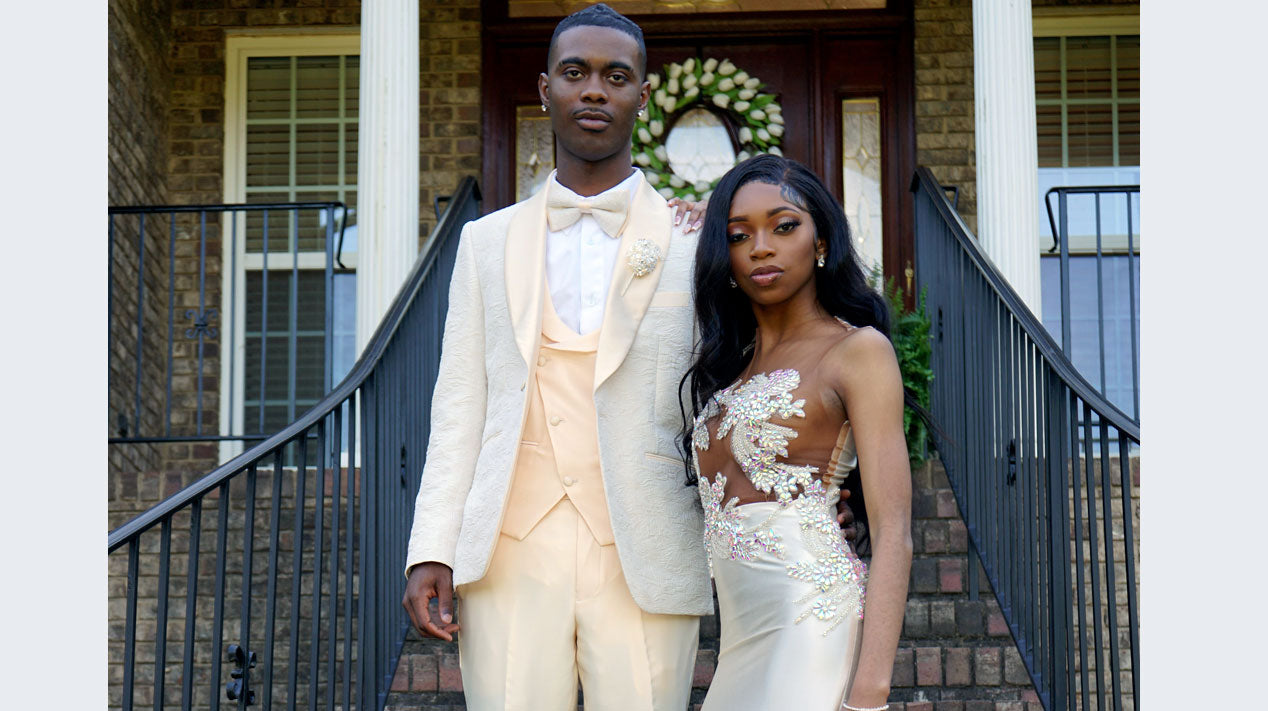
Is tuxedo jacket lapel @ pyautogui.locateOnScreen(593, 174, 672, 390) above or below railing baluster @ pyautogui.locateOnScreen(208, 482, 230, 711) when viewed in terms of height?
above

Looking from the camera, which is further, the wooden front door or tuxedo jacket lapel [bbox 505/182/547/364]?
the wooden front door

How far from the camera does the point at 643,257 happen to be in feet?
9.93

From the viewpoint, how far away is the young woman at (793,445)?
2.74 m

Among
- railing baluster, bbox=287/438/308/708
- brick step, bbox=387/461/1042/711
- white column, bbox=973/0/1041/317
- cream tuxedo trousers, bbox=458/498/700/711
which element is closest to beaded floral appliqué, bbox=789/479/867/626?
cream tuxedo trousers, bbox=458/498/700/711

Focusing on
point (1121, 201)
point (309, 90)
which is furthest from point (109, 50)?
point (1121, 201)

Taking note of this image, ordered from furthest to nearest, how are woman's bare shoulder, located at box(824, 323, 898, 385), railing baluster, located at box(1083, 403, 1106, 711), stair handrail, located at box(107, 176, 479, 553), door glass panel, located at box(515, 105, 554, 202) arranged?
door glass panel, located at box(515, 105, 554, 202), railing baluster, located at box(1083, 403, 1106, 711), stair handrail, located at box(107, 176, 479, 553), woman's bare shoulder, located at box(824, 323, 898, 385)

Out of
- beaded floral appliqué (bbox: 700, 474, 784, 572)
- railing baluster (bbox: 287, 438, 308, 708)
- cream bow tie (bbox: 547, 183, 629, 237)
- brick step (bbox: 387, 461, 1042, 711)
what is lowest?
brick step (bbox: 387, 461, 1042, 711)

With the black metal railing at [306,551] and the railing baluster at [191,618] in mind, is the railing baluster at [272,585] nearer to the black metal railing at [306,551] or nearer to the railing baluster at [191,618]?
the black metal railing at [306,551]

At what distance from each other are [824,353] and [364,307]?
3.64 m

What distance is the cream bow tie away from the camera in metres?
3.06

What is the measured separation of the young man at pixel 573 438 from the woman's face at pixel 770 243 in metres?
0.18

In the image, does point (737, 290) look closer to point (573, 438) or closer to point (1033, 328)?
point (573, 438)

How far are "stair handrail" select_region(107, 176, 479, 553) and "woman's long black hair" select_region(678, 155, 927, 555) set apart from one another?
47.8 inches

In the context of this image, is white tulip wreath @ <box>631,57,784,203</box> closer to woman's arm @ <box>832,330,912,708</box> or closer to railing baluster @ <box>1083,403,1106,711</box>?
railing baluster @ <box>1083,403,1106,711</box>
